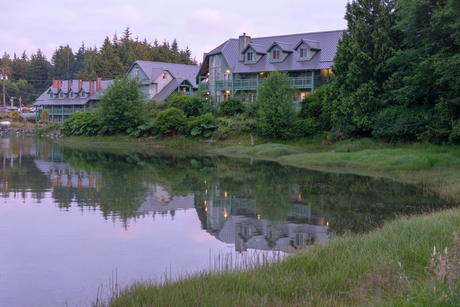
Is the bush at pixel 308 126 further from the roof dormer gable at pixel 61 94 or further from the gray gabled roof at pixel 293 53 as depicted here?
the roof dormer gable at pixel 61 94

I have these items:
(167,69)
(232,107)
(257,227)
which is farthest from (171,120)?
(257,227)

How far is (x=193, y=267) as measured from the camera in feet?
31.6

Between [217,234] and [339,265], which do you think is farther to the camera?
[217,234]

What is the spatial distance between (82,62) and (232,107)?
107 m

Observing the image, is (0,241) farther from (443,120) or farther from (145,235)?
(443,120)

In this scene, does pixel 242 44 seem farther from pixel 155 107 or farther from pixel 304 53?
pixel 155 107

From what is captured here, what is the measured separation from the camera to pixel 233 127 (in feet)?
158

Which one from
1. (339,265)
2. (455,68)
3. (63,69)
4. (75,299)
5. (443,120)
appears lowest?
(75,299)

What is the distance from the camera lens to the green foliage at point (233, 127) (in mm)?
47000

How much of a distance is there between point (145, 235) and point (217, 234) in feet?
6.40

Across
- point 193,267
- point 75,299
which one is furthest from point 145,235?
point 75,299

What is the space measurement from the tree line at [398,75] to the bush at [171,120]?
1683 cm

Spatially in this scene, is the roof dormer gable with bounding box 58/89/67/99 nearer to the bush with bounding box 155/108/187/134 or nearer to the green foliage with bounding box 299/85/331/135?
the bush with bounding box 155/108/187/134

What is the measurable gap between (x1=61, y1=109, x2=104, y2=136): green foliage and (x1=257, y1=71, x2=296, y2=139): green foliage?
2594cm
